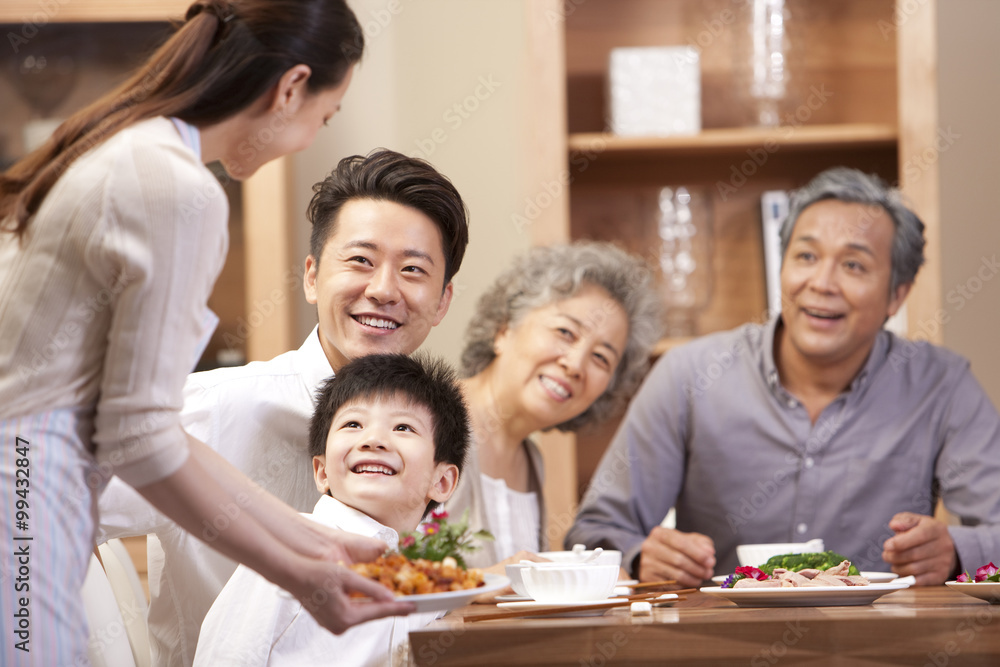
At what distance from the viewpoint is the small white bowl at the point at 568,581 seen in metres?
1.17

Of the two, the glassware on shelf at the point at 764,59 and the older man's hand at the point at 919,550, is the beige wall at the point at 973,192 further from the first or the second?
the older man's hand at the point at 919,550

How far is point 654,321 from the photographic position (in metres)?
2.22

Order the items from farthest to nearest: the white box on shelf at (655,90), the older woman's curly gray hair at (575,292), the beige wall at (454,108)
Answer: the beige wall at (454,108) → the white box on shelf at (655,90) → the older woman's curly gray hair at (575,292)

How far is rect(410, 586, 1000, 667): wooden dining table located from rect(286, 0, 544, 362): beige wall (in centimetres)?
177

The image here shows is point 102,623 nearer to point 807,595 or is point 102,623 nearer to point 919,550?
point 807,595

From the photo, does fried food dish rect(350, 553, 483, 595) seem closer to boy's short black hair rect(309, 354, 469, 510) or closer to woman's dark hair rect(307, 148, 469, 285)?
boy's short black hair rect(309, 354, 469, 510)

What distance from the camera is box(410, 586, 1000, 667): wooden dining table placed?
1006 mm

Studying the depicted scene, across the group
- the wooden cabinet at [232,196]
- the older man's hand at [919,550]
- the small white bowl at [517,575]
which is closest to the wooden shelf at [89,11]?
the wooden cabinet at [232,196]

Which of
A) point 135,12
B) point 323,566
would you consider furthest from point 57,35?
point 323,566

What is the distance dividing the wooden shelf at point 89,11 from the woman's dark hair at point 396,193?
1.05 m

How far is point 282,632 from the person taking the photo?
3.97 ft

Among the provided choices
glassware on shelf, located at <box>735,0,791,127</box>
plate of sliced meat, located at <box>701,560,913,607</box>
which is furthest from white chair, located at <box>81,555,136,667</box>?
glassware on shelf, located at <box>735,0,791,127</box>

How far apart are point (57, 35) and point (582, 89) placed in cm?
138

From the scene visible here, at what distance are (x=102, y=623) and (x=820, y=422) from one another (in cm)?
158
